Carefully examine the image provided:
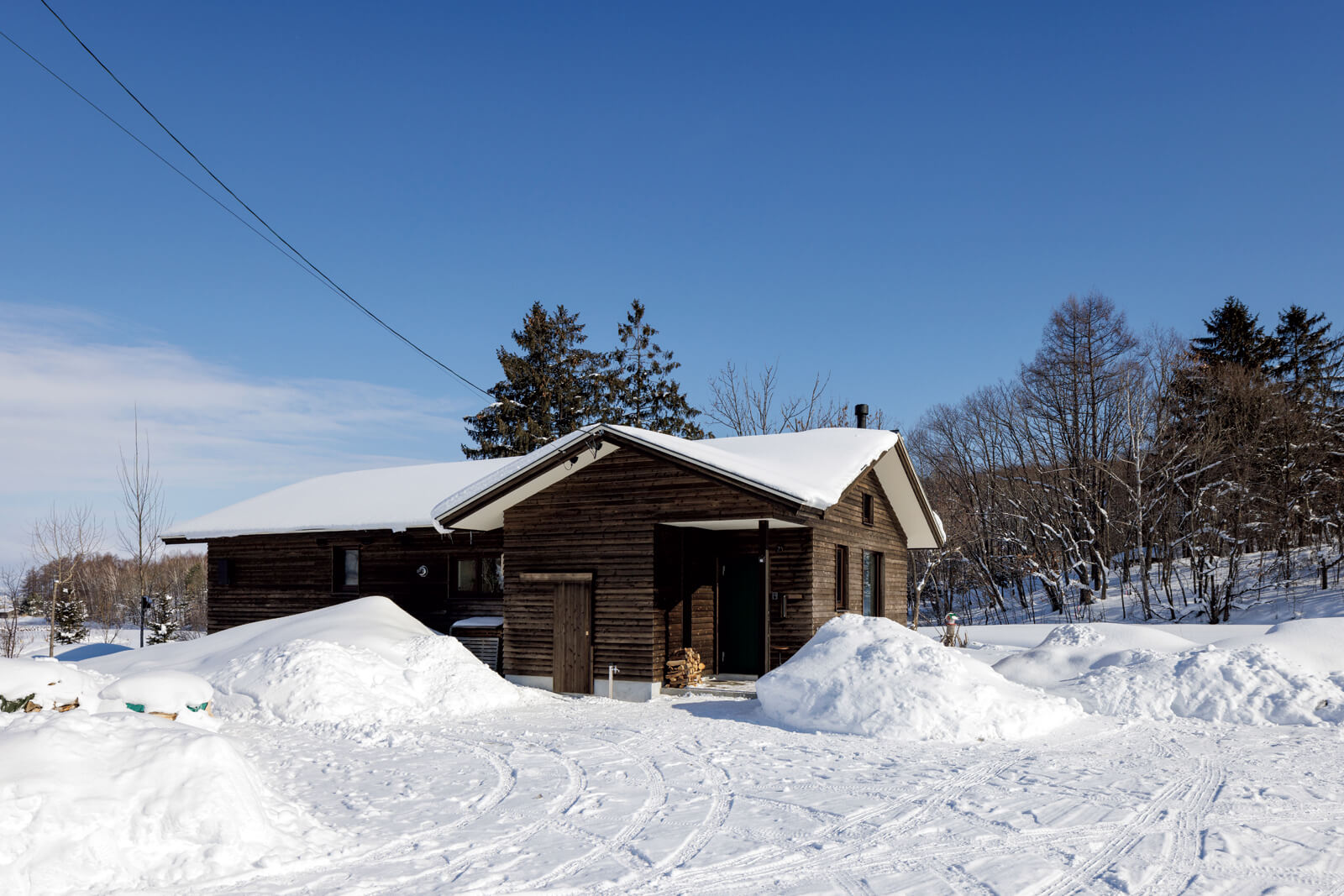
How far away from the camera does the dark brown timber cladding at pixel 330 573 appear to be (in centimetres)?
1905

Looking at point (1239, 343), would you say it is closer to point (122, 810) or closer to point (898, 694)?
point (898, 694)

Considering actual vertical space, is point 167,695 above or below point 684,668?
above

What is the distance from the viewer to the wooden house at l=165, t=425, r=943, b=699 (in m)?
14.8

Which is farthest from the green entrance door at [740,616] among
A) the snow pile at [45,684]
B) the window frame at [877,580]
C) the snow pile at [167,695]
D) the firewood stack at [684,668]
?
the snow pile at [45,684]

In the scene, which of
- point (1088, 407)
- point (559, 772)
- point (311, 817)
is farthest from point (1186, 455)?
point (311, 817)

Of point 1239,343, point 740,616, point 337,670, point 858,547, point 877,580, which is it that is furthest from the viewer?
point 1239,343

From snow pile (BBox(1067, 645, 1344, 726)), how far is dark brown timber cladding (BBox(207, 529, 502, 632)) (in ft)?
38.3

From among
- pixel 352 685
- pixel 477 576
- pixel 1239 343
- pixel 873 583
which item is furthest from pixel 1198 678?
pixel 1239 343

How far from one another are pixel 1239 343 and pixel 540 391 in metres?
28.7

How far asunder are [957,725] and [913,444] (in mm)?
38727

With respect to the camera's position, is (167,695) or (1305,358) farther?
(1305,358)

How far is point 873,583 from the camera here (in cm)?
1933

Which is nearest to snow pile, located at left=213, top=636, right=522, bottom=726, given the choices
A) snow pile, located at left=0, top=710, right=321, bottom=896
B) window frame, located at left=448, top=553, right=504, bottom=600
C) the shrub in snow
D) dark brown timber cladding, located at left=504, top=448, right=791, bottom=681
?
dark brown timber cladding, located at left=504, top=448, right=791, bottom=681

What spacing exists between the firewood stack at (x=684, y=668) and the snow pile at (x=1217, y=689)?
6066 mm
